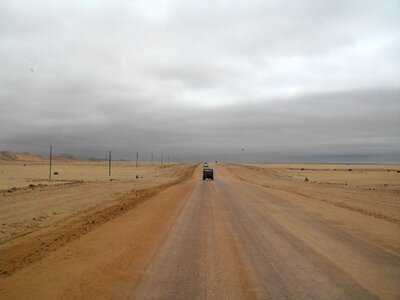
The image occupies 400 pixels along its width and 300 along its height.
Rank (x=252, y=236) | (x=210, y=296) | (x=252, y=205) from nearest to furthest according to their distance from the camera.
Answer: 1. (x=210, y=296)
2. (x=252, y=236)
3. (x=252, y=205)

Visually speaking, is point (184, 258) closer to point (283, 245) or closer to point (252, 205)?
point (283, 245)

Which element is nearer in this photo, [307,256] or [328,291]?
[328,291]

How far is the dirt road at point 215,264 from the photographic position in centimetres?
691

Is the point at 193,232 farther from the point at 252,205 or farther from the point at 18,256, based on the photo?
the point at 252,205

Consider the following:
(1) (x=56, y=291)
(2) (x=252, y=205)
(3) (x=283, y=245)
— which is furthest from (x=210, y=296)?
(2) (x=252, y=205)

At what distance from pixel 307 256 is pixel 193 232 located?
404 centimetres

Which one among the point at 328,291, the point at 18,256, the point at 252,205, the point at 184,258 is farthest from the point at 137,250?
the point at 252,205

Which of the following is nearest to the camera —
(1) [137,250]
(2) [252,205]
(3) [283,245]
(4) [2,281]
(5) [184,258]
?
(4) [2,281]

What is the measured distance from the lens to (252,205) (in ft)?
69.3

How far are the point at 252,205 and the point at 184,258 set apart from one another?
485 inches

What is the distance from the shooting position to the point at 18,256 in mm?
9742

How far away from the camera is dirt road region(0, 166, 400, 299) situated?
6906 millimetres

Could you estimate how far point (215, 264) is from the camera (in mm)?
8656

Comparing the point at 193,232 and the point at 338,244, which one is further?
the point at 193,232
